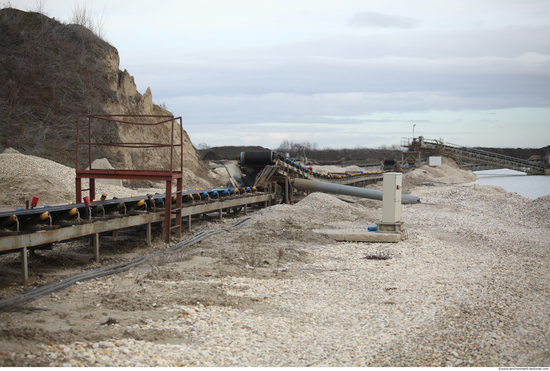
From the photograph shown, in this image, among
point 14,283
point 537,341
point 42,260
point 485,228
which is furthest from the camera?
point 485,228

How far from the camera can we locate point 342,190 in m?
19.7

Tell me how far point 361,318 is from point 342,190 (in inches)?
559

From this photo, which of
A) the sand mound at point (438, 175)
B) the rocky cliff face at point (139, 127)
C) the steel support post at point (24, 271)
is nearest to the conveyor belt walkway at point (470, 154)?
the sand mound at point (438, 175)

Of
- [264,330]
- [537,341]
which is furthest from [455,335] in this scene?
[264,330]

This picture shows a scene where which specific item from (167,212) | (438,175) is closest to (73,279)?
(167,212)

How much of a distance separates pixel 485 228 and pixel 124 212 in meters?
11.0

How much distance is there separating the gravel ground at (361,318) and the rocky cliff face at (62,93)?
1918cm

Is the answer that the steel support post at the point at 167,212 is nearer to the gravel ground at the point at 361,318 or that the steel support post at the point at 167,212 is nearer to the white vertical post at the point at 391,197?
the gravel ground at the point at 361,318

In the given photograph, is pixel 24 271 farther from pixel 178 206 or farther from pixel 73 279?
pixel 178 206

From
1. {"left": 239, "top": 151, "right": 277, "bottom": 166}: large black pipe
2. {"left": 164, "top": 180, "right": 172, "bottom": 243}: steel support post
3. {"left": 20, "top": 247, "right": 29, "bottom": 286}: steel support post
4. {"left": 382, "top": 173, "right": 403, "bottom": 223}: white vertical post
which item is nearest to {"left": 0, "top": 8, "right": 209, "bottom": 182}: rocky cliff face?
{"left": 239, "top": 151, "right": 277, "bottom": 166}: large black pipe

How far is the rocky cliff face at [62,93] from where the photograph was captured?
25.0 m

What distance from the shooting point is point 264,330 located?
5.17 metres

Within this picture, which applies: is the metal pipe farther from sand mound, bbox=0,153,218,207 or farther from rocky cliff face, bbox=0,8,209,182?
rocky cliff face, bbox=0,8,209,182

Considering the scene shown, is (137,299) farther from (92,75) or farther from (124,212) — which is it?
(92,75)
